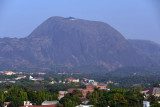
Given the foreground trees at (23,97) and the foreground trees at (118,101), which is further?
the foreground trees at (23,97)

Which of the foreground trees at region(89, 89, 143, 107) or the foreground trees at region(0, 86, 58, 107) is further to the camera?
the foreground trees at region(0, 86, 58, 107)

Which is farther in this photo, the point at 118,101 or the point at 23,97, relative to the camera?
the point at 23,97

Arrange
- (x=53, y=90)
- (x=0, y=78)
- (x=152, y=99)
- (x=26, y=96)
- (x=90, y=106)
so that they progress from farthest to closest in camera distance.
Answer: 1. (x=0, y=78)
2. (x=53, y=90)
3. (x=26, y=96)
4. (x=152, y=99)
5. (x=90, y=106)

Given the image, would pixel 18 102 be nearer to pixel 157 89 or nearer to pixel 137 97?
pixel 137 97

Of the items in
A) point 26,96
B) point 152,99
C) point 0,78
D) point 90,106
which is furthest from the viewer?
point 0,78

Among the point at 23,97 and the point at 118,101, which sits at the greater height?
the point at 118,101

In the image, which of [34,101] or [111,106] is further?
[34,101]

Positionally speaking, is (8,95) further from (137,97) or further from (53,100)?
(137,97)

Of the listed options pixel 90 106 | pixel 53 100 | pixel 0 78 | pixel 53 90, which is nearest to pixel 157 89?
pixel 53 90

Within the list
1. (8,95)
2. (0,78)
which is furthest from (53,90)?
(0,78)
